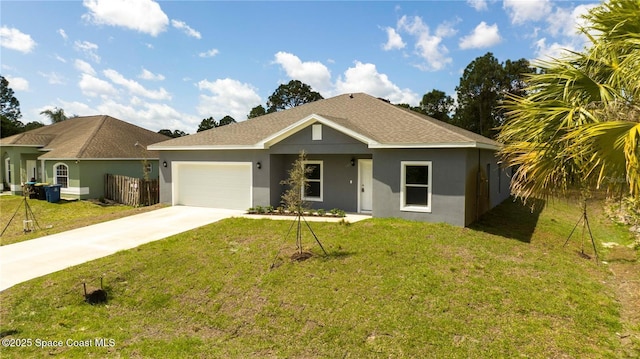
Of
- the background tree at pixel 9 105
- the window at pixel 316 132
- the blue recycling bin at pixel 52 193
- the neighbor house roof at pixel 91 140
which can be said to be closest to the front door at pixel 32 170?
the neighbor house roof at pixel 91 140

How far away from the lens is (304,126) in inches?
547

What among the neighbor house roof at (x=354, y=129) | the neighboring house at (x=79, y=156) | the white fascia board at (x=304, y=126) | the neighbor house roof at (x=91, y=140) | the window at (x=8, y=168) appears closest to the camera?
the neighbor house roof at (x=354, y=129)

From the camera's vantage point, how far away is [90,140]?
853 inches

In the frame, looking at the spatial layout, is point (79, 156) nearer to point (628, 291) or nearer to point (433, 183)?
point (433, 183)

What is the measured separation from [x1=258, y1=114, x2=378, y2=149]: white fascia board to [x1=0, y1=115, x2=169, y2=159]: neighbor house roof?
12.6 metres

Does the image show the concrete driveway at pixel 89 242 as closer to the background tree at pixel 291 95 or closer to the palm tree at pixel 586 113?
the palm tree at pixel 586 113

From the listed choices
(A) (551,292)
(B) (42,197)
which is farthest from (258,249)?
(B) (42,197)

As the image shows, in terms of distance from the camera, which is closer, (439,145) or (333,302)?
(333,302)

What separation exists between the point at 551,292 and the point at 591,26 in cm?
501

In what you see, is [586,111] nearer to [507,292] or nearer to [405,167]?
[507,292]

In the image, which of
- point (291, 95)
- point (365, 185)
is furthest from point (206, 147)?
point (291, 95)

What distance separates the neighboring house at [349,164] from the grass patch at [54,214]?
314 centimetres

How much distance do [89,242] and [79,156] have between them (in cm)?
1180

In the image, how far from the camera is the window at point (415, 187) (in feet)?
40.1
